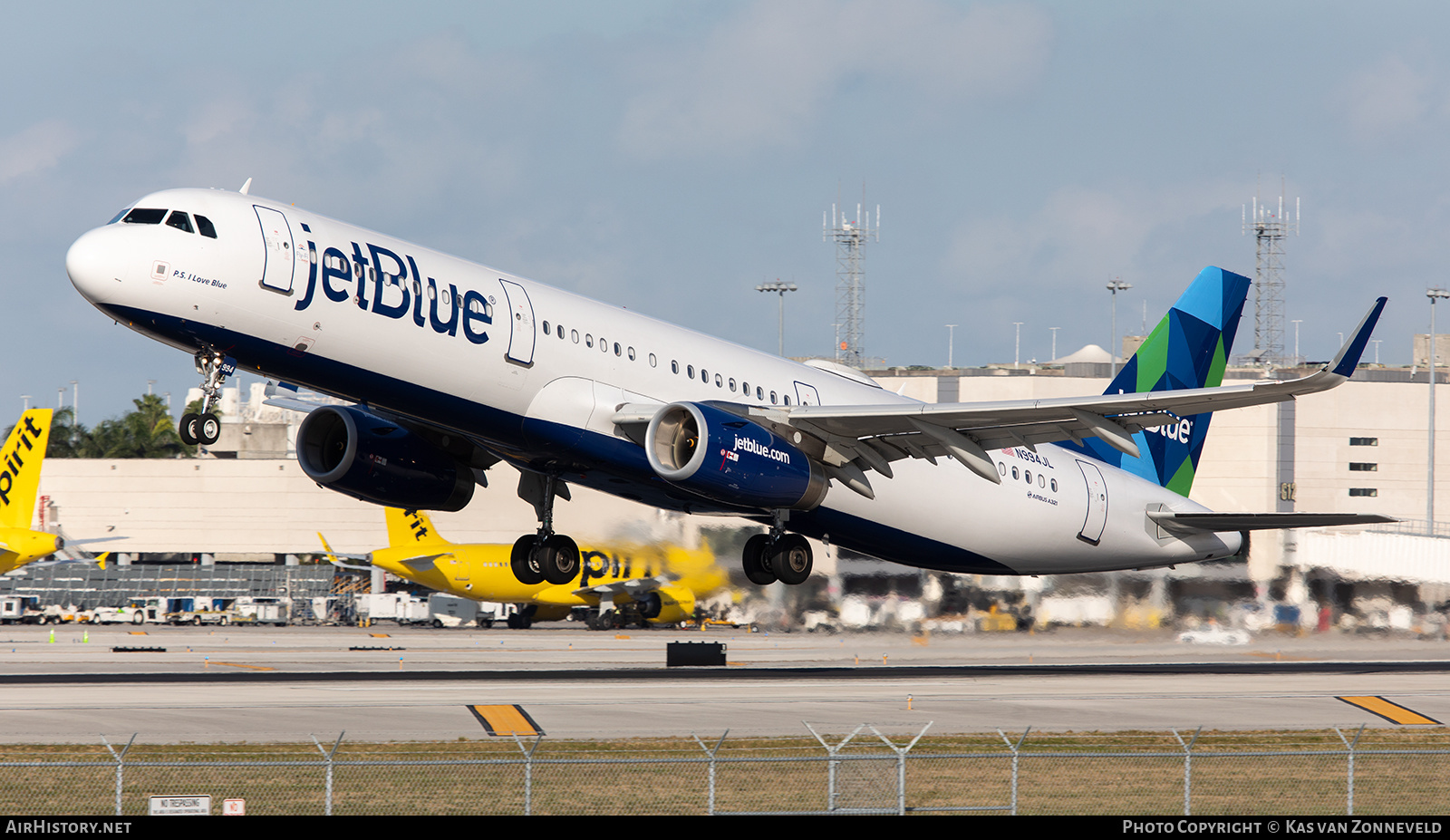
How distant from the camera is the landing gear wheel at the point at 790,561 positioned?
32.7 m

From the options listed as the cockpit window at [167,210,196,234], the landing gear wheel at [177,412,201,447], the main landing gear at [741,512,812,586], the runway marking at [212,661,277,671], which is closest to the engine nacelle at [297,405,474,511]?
the landing gear wheel at [177,412,201,447]

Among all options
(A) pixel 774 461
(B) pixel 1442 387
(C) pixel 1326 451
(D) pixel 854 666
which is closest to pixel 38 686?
(A) pixel 774 461

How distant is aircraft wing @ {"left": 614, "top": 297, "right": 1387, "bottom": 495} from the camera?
27.8 m

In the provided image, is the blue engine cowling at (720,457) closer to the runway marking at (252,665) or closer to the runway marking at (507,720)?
the runway marking at (507,720)

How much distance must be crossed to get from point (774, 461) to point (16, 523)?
1675 inches

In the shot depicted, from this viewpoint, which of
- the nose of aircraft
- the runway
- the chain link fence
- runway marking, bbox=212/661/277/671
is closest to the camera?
the chain link fence

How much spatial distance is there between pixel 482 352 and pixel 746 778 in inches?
358

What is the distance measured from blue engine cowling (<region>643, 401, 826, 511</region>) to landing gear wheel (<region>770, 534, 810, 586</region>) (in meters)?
3.16

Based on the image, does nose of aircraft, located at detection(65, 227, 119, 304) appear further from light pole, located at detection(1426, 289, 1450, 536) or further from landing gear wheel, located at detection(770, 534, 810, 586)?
light pole, located at detection(1426, 289, 1450, 536)

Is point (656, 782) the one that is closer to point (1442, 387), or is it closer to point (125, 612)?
point (125, 612)

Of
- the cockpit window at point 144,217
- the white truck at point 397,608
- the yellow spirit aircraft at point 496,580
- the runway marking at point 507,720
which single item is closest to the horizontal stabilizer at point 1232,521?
the runway marking at point 507,720

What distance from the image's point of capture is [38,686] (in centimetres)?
3538

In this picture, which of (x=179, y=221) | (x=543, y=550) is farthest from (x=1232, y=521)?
(x=179, y=221)

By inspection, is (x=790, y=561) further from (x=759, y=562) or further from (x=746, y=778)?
(x=746, y=778)
